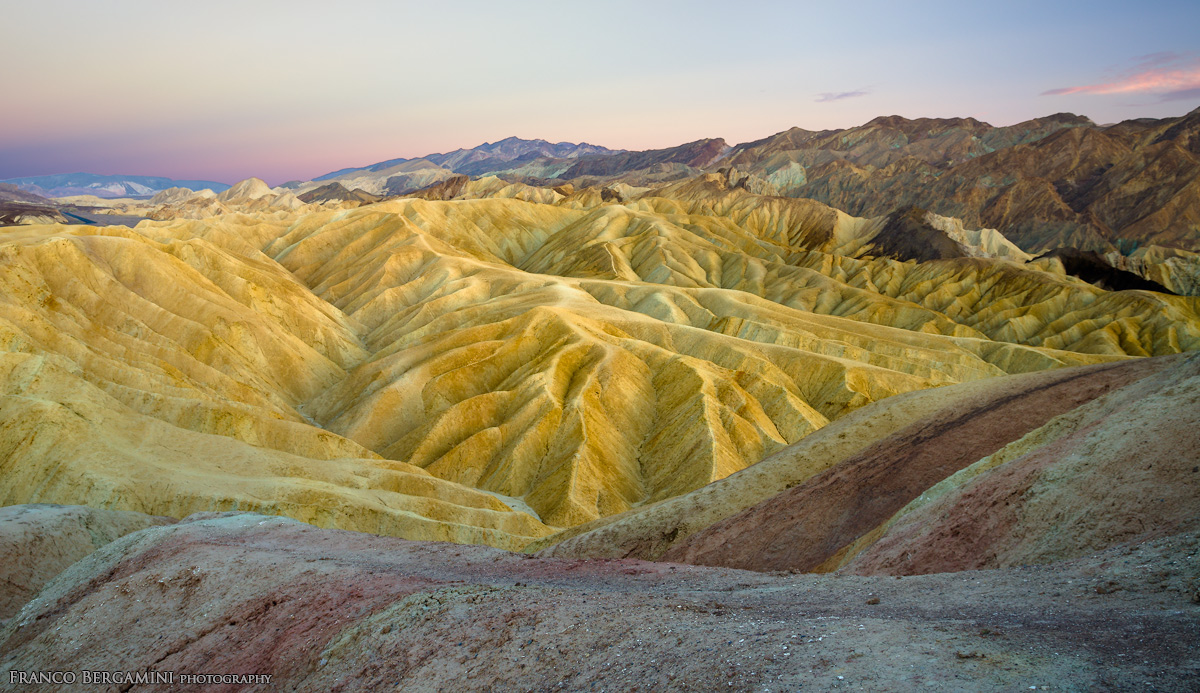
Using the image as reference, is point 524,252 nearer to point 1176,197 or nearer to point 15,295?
point 15,295

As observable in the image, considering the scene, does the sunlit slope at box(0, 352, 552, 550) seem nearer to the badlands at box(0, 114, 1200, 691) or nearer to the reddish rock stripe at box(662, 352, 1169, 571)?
the badlands at box(0, 114, 1200, 691)

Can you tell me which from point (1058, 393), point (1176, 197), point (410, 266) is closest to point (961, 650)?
point (1058, 393)

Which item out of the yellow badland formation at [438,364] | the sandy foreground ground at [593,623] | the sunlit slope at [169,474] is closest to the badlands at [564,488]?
the sandy foreground ground at [593,623]

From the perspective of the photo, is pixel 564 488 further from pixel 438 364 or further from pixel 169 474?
pixel 169 474

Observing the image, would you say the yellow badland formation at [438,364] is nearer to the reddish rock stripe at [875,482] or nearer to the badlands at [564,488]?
the badlands at [564,488]

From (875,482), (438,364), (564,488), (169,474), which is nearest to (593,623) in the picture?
(875,482)

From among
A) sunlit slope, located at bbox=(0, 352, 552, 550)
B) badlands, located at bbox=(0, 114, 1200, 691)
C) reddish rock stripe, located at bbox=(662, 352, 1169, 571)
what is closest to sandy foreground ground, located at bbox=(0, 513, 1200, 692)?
badlands, located at bbox=(0, 114, 1200, 691)
